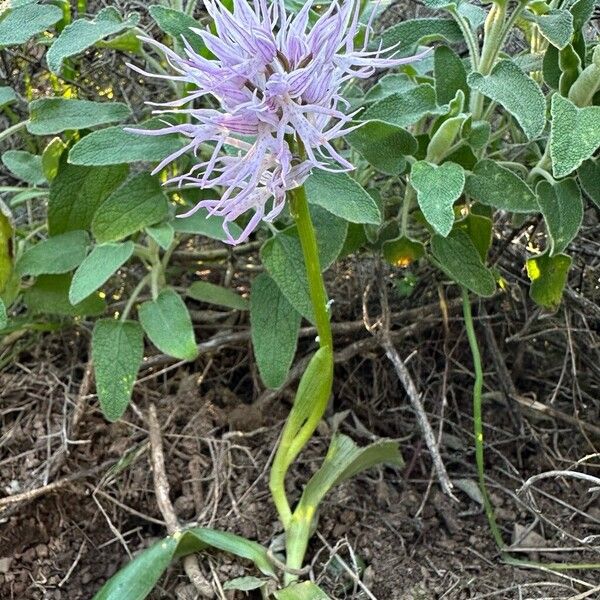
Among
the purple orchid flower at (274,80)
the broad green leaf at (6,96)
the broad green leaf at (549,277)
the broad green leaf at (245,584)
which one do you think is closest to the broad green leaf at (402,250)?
the broad green leaf at (549,277)

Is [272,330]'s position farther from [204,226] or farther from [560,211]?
[560,211]

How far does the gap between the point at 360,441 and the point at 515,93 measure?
59 cm

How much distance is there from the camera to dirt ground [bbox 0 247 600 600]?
110 cm

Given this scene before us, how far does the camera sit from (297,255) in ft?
3.57

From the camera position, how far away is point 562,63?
108cm

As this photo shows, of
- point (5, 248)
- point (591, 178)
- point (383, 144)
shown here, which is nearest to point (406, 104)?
point (383, 144)

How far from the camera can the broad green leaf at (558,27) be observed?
38.4 inches

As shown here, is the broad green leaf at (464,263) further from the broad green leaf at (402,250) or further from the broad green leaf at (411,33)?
the broad green leaf at (411,33)

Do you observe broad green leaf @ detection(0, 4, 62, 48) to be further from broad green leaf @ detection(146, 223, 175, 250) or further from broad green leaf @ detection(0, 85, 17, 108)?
broad green leaf @ detection(146, 223, 175, 250)

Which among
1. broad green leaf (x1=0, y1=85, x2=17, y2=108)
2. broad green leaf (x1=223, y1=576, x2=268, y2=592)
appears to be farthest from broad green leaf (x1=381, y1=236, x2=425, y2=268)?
broad green leaf (x1=0, y1=85, x2=17, y2=108)

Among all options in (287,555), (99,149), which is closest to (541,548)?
(287,555)

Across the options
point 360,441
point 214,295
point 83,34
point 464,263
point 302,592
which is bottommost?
point 360,441

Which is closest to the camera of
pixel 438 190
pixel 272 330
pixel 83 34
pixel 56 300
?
pixel 438 190

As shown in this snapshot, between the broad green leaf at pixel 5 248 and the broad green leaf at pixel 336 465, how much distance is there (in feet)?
1.68
